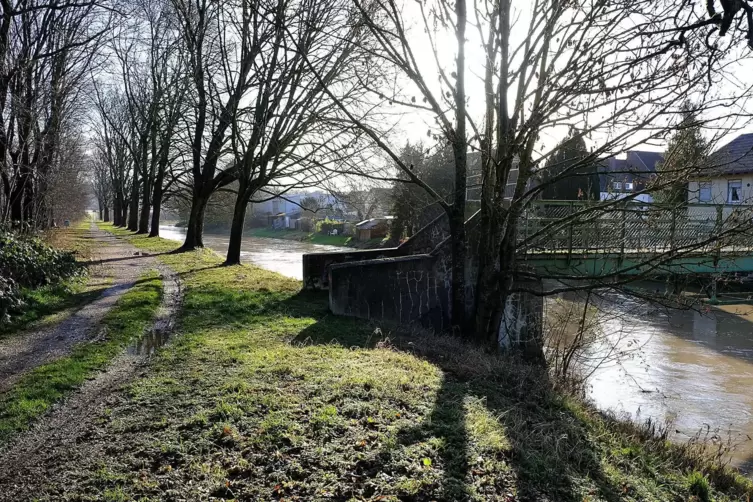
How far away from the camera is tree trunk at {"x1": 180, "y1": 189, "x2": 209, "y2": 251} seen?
22.1m

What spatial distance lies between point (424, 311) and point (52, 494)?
27.3 feet

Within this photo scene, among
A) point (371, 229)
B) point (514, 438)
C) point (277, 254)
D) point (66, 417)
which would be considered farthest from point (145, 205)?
point (514, 438)

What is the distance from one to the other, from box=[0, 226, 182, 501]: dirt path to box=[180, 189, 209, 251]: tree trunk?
12502 millimetres

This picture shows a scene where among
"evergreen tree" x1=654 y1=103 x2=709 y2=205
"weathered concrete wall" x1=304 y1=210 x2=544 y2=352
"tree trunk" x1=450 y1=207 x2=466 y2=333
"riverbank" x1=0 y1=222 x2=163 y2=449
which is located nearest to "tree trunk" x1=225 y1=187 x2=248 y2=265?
"riverbank" x1=0 y1=222 x2=163 y2=449

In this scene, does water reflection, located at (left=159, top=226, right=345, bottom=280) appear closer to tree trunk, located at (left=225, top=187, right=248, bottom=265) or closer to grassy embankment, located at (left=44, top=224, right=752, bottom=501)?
tree trunk, located at (left=225, top=187, right=248, bottom=265)

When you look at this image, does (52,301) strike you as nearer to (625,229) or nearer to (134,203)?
(625,229)

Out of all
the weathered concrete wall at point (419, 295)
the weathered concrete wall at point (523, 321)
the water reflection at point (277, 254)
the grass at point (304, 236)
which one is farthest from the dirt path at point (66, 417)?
the grass at point (304, 236)

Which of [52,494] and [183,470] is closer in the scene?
[52,494]

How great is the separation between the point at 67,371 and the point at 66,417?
1.44m

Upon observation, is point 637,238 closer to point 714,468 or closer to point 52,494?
point 714,468

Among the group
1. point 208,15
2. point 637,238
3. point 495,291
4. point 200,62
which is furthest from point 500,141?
point 208,15

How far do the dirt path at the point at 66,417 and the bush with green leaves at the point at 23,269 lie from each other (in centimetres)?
93

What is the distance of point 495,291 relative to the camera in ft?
30.2

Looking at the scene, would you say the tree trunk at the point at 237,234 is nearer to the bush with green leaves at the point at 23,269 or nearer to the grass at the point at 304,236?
the bush with green leaves at the point at 23,269
